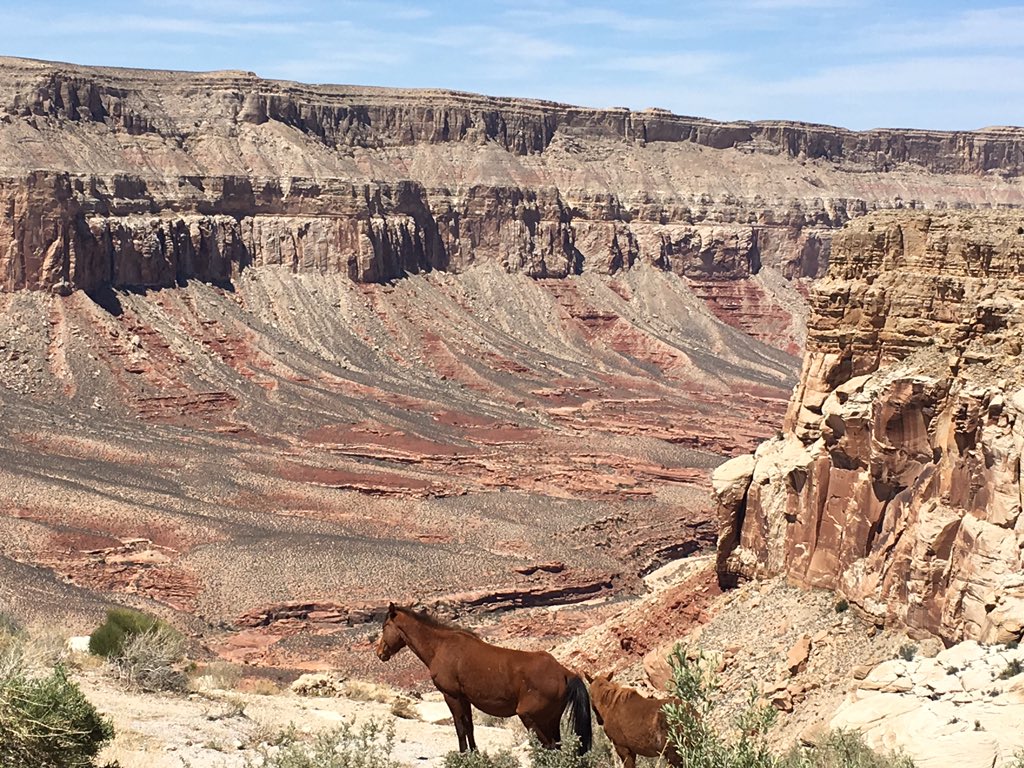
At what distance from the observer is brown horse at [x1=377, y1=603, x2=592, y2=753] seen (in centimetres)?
1666

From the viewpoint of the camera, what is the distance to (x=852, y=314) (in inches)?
1069

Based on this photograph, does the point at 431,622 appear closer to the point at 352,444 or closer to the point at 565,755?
the point at 565,755

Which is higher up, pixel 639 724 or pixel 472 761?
pixel 639 724

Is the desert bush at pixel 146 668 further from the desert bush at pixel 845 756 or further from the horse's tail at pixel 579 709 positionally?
the desert bush at pixel 845 756

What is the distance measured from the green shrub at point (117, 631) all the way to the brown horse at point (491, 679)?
12.3m

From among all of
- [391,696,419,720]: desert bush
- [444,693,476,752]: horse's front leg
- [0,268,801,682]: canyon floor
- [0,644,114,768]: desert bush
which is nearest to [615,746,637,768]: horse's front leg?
[444,693,476,752]: horse's front leg

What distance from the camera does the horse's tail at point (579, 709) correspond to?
54.4ft

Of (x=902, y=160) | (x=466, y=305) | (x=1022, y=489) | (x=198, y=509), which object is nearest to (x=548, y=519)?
(x=198, y=509)

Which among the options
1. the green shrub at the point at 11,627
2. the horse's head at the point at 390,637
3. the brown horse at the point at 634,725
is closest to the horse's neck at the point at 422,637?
the horse's head at the point at 390,637

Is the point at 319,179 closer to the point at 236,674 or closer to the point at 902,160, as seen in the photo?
the point at 902,160

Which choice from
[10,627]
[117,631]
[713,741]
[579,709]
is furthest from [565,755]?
[10,627]

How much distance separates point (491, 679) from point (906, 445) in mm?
10155

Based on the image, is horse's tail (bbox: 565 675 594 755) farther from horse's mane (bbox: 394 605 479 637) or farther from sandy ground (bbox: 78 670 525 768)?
sandy ground (bbox: 78 670 525 768)

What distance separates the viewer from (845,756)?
52.1ft
